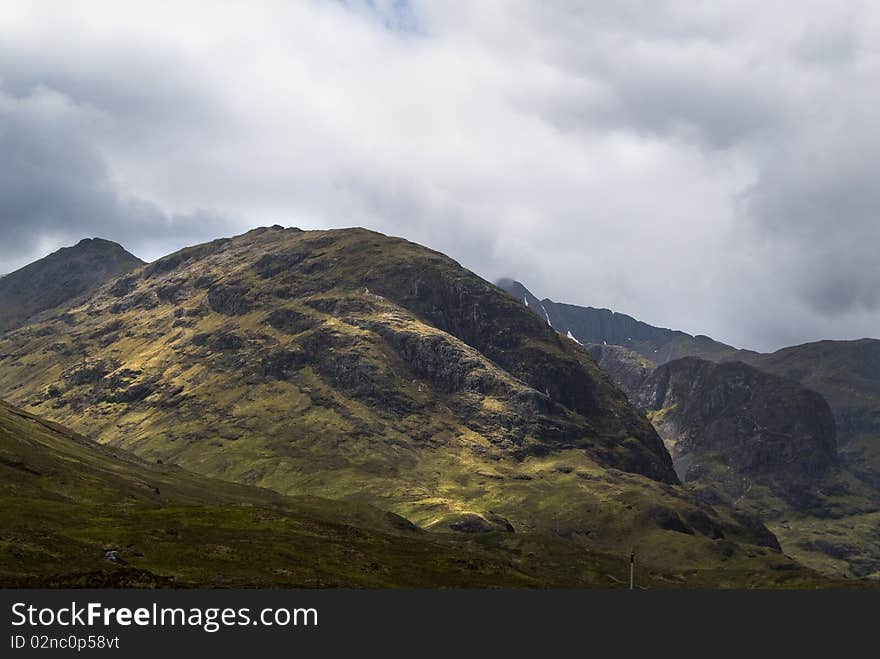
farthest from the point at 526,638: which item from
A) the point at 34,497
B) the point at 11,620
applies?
the point at 34,497

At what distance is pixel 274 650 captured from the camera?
78375 mm

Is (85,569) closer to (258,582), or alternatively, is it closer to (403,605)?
(258,582)

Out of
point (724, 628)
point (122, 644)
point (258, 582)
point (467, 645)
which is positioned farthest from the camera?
point (258, 582)

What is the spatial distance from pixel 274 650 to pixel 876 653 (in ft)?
199

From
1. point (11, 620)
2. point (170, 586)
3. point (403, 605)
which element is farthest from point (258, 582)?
point (11, 620)

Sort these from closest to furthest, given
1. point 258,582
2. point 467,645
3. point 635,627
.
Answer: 1. point 467,645
2. point 635,627
3. point 258,582

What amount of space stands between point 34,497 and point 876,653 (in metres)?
173

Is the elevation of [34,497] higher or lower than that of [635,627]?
higher

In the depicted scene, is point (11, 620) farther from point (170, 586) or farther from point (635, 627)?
point (635, 627)

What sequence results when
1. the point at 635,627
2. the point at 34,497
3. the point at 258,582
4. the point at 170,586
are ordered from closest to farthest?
the point at 635,627
the point at 170,586
the point at 258,582
the point at 34,497

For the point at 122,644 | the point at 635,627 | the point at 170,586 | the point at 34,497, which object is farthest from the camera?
the point at 34,497

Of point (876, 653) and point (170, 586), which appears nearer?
point (876, 653)

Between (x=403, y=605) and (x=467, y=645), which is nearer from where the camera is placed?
(x=467, y=645)

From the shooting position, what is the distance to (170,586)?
130m
